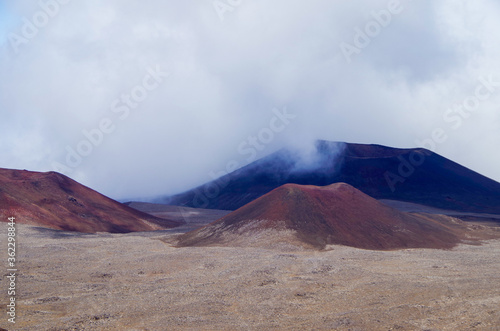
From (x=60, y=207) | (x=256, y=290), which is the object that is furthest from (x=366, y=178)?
(x=256, y=290)

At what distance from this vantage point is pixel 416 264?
20.9m

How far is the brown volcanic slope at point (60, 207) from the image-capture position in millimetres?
38594

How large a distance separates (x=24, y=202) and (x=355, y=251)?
1247 inches

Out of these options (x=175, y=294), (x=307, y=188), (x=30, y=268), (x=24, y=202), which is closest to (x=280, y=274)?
(x=175, y=294)

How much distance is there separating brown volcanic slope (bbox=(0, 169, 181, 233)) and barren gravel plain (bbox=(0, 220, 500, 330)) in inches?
609

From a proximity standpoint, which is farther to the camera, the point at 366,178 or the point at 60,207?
the point at 366,178

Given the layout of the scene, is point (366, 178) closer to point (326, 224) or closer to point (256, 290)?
point (326, 224)

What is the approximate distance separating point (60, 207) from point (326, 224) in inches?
1148

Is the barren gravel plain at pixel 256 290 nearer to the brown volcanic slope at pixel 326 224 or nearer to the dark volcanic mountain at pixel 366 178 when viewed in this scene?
the brown volcanic slope at pixel 326 224

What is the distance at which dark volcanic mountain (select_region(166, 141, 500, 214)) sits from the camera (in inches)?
2995

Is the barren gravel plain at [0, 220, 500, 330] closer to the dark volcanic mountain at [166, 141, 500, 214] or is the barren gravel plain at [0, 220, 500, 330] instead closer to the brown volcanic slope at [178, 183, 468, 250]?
the brown volcanic slope at [178, 183, 468, 250]

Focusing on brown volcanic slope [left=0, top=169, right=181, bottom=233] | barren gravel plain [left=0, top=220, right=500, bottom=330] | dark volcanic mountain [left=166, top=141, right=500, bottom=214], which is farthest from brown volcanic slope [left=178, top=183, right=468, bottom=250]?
dark volcanic mountain [left=166, top=141, right=500, bottom=214]

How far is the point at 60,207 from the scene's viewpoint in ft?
143

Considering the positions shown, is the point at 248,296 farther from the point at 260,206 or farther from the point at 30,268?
the point at 260,206
